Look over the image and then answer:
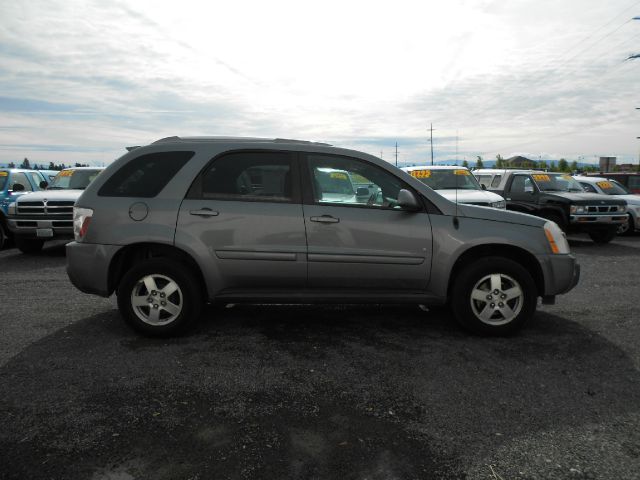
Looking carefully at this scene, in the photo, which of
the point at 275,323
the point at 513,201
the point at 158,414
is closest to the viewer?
the point at 158,414

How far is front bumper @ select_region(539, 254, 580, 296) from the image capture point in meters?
4.92

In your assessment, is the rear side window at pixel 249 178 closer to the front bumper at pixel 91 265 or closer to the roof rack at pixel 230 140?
the roof rack at pixel 230 140

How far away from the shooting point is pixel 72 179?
40.0 feet

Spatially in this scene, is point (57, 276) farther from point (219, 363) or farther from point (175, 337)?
point (219, 363)

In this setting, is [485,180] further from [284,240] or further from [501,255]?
[284,240]

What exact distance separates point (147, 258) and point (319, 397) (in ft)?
7.83

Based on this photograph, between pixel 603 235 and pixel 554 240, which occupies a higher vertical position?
pixel 554 240

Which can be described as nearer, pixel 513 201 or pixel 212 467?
pixel 212 467

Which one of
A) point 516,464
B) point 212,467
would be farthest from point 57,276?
point 516,464

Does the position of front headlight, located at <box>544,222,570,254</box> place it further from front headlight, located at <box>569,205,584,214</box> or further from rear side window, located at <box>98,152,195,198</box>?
front headlight, located at <box>569,205,584,214</box>

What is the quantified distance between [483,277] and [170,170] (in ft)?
10.2

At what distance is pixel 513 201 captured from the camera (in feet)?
43.0

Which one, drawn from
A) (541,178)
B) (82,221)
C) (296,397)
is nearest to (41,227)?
(82,221)

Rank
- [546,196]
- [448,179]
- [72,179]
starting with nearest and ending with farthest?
[448,179], [72,179], [546,196]
